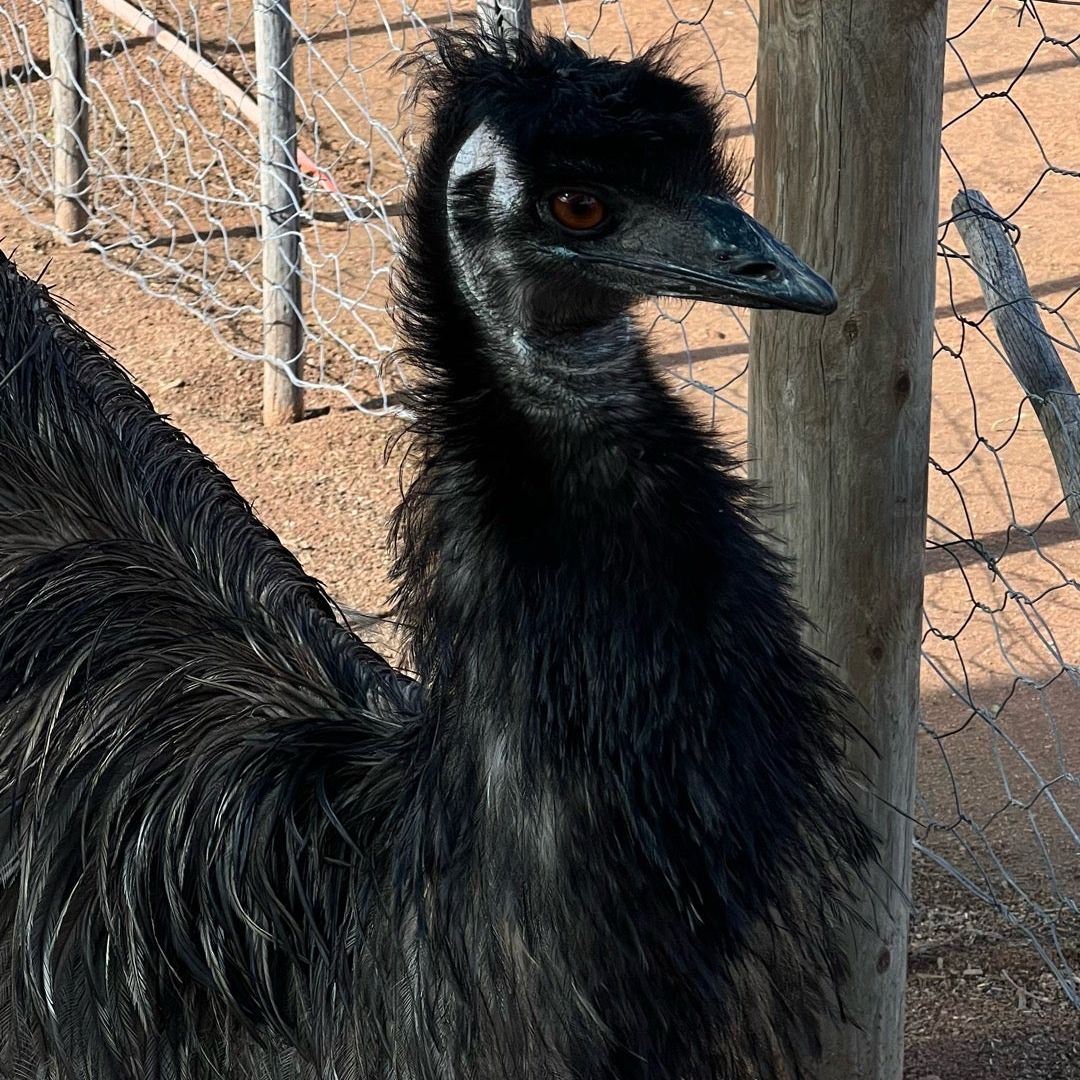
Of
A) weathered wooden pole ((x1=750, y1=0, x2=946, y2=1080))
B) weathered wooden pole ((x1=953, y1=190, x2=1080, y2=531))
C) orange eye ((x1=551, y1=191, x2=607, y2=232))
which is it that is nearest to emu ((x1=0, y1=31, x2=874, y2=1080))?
orange eye ((x1=551, y1=191, x2=607, y2=232))

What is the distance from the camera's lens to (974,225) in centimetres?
283

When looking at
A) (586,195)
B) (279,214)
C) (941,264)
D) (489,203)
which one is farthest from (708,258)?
(941,264)

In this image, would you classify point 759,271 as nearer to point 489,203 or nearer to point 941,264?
point 489,203

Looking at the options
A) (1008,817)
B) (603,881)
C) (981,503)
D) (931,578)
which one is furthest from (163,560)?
(981,503)

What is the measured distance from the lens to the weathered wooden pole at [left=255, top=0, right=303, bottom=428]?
509cm

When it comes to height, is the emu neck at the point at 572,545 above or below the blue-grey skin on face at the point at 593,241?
below

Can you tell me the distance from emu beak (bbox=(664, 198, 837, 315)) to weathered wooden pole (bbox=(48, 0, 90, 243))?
501 cm

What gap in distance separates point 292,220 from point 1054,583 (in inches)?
95.3

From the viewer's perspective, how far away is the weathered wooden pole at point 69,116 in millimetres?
6379

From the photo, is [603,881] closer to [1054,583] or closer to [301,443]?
[1054,583]

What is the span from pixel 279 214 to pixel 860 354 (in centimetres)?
322

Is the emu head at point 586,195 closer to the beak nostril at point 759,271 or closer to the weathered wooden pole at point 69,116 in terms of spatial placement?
the beak nostril at point 759,271

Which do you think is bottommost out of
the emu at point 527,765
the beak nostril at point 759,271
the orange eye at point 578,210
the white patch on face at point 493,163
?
the emu at point 527,765

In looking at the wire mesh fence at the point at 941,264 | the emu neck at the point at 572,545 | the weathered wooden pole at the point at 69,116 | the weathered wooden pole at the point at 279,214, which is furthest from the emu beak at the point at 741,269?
the weathered wooden pole at the point at 69,116
